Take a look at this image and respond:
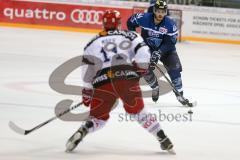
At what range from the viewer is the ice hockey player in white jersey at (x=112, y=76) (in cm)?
465

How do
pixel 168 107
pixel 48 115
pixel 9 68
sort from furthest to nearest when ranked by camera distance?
pixel 9 68 → pixel 168 107 → pixel 48 115

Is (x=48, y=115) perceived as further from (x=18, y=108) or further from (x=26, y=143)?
(x=26, y=143)

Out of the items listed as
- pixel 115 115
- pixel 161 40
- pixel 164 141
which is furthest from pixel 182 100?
pixel 164 141

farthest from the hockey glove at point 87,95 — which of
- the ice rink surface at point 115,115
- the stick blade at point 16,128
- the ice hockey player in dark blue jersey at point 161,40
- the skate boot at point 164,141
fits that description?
the ice hockey player in dark blue jersey at point 161,40

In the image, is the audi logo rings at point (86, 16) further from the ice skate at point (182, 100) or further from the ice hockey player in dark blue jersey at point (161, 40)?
the ice skate at point (182, 100)

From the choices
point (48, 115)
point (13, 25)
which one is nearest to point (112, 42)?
point (48, 115)

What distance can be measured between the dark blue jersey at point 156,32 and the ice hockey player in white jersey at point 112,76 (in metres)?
2.41

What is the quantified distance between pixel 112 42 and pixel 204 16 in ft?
33.5

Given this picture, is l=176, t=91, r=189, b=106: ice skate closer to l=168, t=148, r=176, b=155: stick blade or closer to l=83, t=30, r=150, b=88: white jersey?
l=168, t=148, r=176, b=155: stick blade

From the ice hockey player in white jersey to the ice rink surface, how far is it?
247mm

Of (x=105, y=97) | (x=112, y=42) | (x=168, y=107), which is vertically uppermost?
(x=112, y=42)

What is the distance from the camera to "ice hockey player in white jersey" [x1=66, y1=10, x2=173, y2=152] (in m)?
4.65

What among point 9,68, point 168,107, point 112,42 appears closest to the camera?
point 112,42

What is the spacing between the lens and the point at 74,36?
1427 centimetres
